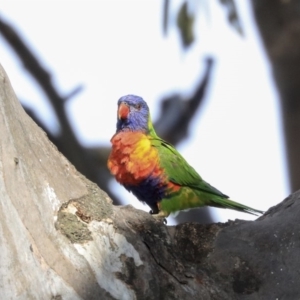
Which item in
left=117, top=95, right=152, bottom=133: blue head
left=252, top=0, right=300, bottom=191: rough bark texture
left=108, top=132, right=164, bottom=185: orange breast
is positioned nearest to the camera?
left=108, top=132, right=164, bottom=185: orange breast

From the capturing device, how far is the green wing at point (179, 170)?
4461mm

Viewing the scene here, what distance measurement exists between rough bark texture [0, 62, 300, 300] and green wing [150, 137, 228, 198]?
110 centimetres

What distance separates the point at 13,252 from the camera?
2459 millimetres

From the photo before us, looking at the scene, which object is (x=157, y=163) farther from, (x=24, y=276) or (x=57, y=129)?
(x=24, y=276)

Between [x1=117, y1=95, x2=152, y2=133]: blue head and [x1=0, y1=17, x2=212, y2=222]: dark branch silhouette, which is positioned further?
[x1=0, y1=17, x2=212, y2=222]: dark branch silhouette

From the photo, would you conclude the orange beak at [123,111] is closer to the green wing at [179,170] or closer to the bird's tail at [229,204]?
the green wing at [179,170]

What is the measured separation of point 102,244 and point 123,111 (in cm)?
239

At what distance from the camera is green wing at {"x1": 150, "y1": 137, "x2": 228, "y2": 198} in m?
4.46

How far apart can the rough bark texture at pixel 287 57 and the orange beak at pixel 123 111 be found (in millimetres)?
1376

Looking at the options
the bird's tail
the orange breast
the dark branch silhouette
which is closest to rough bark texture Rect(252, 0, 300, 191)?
the dark branch silhouette

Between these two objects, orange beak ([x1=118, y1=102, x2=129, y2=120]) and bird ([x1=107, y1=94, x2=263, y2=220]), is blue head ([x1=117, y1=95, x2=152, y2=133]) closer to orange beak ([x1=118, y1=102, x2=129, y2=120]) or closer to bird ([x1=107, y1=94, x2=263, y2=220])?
orange beak ([x1=118, y1=102, x2=129, y2=120])

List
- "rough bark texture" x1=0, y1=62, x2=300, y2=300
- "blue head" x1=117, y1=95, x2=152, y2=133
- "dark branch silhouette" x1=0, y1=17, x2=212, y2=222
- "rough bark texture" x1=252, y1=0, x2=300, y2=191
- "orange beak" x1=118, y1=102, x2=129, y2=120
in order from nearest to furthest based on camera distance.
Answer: "rough bark texture" x1=0, y1=62, x2=300, y2=300
"blue head" x1=117, y1=95, x2=152, y2=133
"orange beak" x1=118, y1=102, x2=129, y2=120
"dark branch silhouette" x1=0, y1=17, x2=212, y2=222
"rough bark texture" x1=252, y1=0, x2=300, y2=191

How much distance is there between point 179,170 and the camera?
14.7ft

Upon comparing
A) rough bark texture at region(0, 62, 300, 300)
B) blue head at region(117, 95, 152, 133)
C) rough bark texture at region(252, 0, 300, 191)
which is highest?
rough bark texture at region(252, 0, 300, 191)
